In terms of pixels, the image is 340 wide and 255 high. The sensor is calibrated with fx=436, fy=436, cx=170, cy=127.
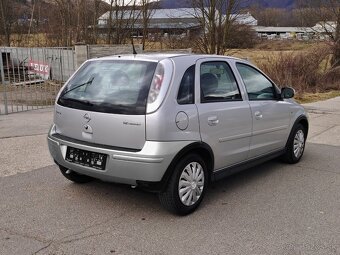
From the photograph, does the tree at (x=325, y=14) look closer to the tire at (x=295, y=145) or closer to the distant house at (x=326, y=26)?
the distant house at (x=326, y=26)

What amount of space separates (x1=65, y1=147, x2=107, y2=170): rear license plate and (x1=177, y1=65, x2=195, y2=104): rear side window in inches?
38.0

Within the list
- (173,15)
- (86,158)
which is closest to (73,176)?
(86,158)

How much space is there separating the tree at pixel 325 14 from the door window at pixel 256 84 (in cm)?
1676

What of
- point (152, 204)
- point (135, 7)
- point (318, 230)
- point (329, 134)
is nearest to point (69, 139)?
point (152, 204)

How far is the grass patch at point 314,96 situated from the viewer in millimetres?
15219

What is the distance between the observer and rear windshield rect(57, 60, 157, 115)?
14.1ft

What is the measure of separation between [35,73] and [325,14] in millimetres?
15780

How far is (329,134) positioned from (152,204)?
5625mm

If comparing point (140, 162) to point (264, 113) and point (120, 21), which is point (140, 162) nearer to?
point (264, 113)

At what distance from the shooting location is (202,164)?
183 inches

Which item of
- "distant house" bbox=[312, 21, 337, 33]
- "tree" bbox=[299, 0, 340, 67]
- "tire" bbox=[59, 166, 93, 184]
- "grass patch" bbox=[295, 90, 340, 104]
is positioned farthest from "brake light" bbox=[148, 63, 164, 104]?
"distant house" bbox=[312, 21, 337, 33]

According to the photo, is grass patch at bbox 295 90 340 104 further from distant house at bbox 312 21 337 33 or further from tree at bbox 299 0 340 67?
distant house at bbox 312 21 337 33

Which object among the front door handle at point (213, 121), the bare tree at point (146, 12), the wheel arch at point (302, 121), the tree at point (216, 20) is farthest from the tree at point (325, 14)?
the front door handle at point (213, 121)

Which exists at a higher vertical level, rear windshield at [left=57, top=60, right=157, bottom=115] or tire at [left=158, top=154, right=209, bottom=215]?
rear windshield at [left=57, top=60, right=157, bottom=115]
